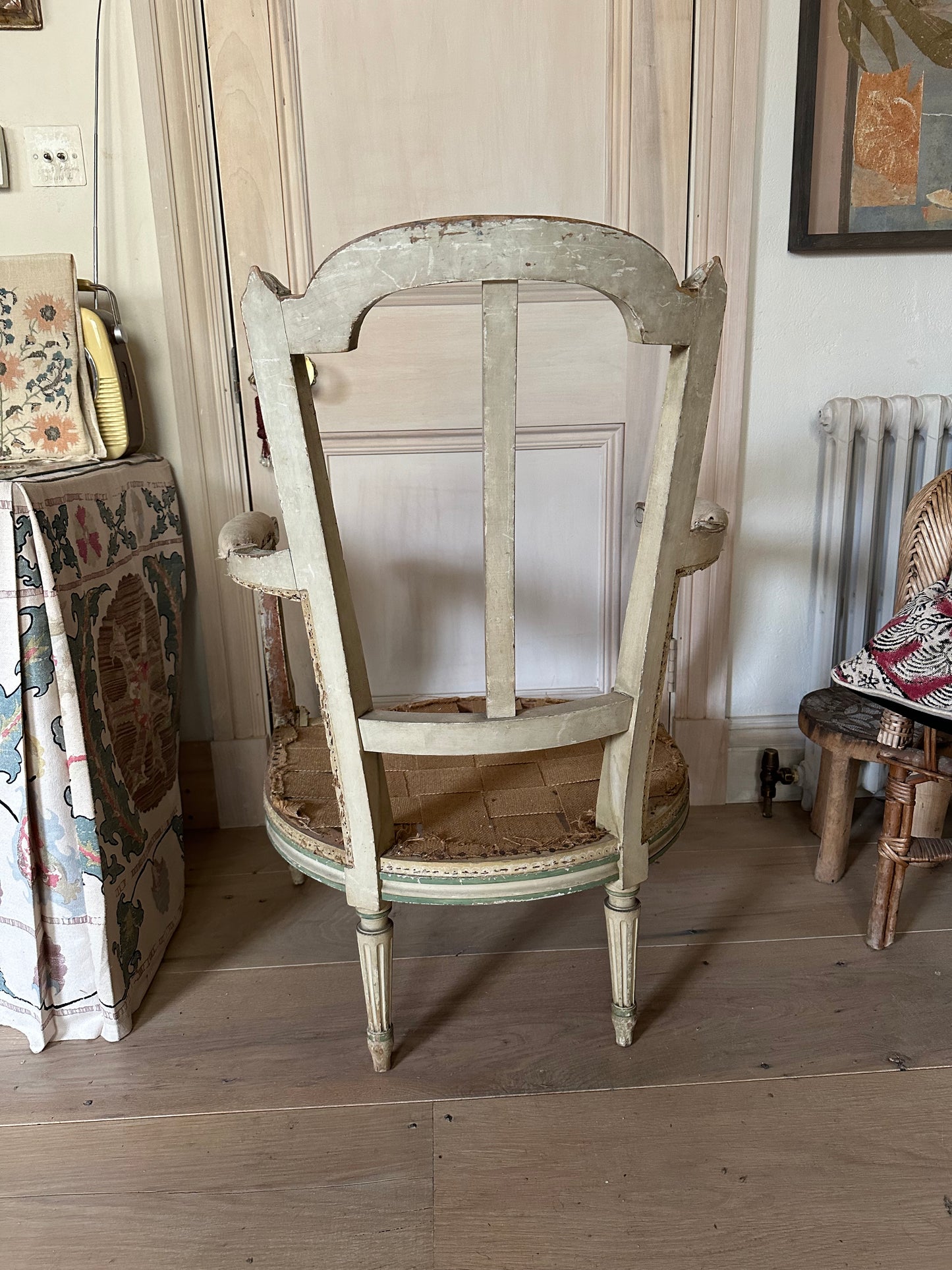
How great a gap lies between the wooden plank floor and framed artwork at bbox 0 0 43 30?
155 cm

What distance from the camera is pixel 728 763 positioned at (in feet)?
6.47

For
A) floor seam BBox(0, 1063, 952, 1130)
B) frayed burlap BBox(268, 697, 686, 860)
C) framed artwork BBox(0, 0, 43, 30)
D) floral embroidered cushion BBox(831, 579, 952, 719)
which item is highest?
framed artwork BBox(0, 0, 43, 30)

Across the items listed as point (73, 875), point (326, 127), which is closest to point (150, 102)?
point (326, 127)

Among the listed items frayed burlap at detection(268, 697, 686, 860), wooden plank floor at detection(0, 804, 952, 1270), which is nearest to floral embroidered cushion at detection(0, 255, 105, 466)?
frayed burlap at detection(268, 697, 686, 860)

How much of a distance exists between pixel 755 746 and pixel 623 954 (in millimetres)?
879

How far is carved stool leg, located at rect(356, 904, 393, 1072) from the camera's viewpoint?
113 centimetres

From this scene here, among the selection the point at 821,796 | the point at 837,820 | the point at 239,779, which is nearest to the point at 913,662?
the point at 837,820

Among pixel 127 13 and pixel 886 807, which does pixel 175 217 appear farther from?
pixel 886 807

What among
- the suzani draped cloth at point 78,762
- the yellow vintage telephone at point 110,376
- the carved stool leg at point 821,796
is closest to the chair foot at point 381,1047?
the suzani draped cloth at point 78,762

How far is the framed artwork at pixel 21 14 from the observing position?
1.50m

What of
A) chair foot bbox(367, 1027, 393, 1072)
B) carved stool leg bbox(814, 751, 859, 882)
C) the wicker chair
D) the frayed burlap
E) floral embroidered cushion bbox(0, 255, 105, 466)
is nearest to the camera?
the frayed burlap

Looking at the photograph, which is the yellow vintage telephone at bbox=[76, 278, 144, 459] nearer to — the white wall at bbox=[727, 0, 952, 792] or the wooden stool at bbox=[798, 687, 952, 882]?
the white wall at bbox=[727, 0, 952, 792]

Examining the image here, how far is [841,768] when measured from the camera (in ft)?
5.36

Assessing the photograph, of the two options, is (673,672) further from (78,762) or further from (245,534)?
(78,762)
